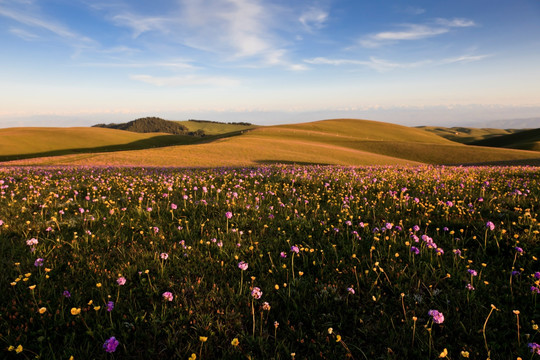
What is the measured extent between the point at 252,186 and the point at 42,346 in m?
6.85

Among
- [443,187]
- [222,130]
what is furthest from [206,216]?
[222,130]

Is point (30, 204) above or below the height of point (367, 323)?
above

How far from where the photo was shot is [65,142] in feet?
285

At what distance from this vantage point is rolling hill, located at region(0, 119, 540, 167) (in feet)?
113

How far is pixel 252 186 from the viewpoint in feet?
29.7

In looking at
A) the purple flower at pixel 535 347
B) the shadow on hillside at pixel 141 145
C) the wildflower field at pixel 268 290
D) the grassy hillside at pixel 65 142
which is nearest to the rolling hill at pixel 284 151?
the grassy hillside at pixel 65 142

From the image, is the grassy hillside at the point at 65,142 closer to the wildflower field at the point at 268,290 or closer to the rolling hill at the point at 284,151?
the rolling hill at the point at 284,151

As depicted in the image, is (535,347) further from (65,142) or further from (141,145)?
(65,142)

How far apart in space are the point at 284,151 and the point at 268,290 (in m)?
46.2

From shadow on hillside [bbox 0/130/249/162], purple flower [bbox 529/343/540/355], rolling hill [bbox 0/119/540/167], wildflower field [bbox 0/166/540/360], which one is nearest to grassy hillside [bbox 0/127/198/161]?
shadow on hillside [bbox 0/130/249/162]

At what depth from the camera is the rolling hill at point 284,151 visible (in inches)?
1359

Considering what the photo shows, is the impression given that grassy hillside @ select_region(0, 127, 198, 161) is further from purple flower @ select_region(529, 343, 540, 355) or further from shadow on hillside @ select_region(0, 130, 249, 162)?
purple flower @ select_region(529, 343, 540, 355)

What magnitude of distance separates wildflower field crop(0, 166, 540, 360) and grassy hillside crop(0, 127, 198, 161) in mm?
84120

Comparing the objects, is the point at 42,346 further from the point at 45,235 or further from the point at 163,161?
the point at 163,161
